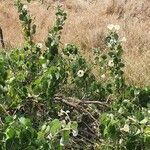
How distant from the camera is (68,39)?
27.2 feet

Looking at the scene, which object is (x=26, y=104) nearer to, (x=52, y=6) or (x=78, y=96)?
(x=78, y=96)

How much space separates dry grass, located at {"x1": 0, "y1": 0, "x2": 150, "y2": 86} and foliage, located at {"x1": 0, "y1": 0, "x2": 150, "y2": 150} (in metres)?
1.45

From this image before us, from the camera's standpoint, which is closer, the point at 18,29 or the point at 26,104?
the point at 26,104

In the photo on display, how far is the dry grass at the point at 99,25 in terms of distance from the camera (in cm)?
691

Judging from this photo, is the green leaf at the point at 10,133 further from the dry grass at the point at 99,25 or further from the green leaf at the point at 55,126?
the dry grass at the point at 99,25

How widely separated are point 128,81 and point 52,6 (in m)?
5.30

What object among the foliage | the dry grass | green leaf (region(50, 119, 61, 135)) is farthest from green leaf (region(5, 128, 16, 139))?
the dry grass

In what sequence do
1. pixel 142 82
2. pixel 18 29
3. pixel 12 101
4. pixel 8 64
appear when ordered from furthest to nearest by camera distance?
pixel 18 29
pixel 142 82
pixel 8 64
pixel 12 101

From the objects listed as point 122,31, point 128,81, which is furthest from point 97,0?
point 128,81

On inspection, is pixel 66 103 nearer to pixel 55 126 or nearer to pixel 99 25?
pixel 55 126

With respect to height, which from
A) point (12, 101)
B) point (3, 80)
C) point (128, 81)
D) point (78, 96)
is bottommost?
point (128, 81)

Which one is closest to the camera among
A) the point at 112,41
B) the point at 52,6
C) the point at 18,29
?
the point at 112,41

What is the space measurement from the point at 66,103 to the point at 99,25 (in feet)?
17.5

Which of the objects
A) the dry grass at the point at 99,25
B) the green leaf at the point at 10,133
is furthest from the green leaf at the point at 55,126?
the dry grass at the point at 99,25
